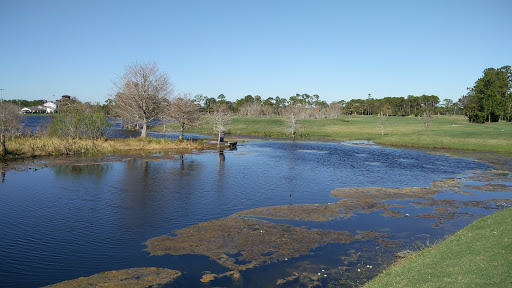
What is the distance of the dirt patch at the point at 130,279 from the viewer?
11.6 meters

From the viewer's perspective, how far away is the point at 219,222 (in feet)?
61.3

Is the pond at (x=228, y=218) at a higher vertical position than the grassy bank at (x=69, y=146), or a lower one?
lower

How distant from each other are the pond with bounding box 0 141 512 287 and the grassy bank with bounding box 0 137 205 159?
16.1 ft

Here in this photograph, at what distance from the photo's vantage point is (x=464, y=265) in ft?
33.6

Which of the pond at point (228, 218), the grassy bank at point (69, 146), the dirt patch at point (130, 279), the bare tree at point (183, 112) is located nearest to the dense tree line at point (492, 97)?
the pond at point (228, 218)

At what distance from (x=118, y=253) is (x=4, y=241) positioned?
17.8ft

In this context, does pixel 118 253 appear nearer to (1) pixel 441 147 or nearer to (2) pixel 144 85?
(2) pixel 144 85

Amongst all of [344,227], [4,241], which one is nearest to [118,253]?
[4,241]

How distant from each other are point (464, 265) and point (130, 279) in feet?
34.2

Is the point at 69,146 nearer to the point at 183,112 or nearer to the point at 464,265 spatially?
the point at 183,112

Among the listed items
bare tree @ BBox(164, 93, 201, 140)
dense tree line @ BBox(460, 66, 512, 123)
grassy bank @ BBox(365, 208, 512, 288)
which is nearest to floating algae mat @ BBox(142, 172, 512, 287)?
grassy bank @ BBox(365, 208, 512, 288)

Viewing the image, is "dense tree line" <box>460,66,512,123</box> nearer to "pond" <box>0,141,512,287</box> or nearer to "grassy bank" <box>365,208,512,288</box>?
"pond" <box>0,141,512,287</box>

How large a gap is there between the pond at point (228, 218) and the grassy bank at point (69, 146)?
193 inches

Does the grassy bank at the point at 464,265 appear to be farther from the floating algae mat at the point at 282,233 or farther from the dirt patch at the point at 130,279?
the dirt patch at the point at 130,279
